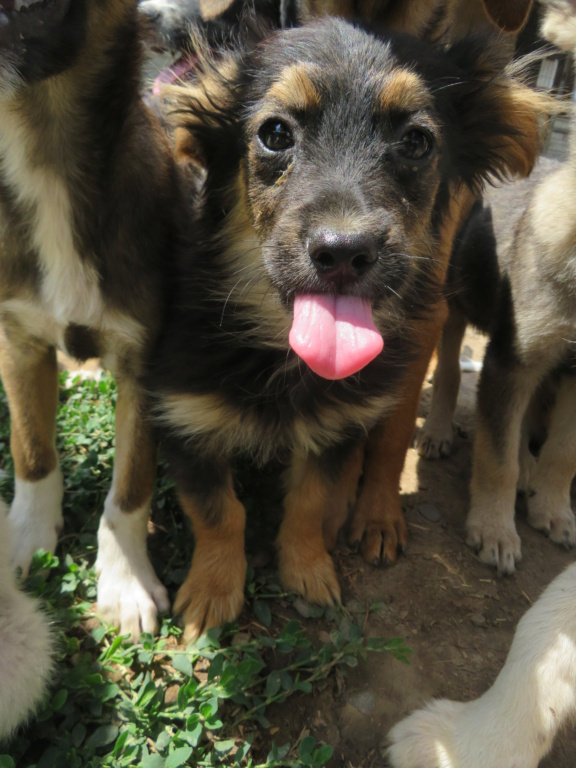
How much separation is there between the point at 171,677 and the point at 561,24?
125 inches

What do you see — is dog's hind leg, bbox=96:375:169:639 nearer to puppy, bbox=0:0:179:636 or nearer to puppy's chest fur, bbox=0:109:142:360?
puppy, bbox=0:0:179:636

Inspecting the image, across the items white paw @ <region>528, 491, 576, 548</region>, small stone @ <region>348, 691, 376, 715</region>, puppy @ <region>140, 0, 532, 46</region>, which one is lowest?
white paw @ <region>528, 491, 576, 548</region>

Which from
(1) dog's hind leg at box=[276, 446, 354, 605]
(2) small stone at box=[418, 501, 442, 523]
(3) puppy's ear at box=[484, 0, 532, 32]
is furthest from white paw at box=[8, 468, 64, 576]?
(3) puppy's ear at box=[484, 0, 532, 32]

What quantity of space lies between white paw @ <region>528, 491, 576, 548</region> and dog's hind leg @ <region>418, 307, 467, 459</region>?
0.62m

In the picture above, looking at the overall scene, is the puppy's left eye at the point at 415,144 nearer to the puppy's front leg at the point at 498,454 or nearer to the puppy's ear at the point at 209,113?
the puppy's ear at the point at 209,113

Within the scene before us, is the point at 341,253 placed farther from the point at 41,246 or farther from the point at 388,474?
the point at 388,474

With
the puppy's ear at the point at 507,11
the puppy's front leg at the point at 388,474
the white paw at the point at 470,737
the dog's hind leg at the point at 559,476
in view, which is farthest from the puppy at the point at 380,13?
the white paw at the point at 470,737

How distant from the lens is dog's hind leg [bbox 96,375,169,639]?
2.67 m

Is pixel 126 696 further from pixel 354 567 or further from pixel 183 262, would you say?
pixel 183 262

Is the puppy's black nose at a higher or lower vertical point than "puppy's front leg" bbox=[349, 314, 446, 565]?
higher

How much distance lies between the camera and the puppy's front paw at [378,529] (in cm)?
304

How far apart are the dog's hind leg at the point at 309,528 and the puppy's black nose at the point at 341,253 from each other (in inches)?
39.9

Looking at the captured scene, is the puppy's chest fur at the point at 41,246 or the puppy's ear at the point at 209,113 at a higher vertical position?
the puppy's ear at the point at 209,113

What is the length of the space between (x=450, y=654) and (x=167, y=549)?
4.10ft
